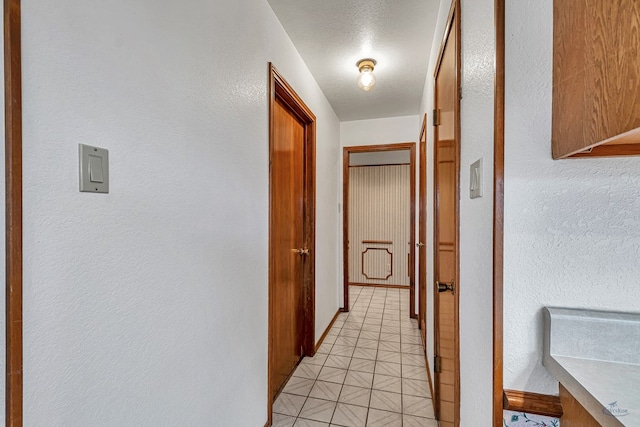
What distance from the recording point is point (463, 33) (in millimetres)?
1190

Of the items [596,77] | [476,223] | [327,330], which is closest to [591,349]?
[476,223]

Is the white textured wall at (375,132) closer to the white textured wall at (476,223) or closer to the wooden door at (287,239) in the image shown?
the wooden door at (287,239)

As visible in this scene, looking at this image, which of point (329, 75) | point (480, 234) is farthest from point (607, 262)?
point (329, 75)

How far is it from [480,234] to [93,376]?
1107 mm

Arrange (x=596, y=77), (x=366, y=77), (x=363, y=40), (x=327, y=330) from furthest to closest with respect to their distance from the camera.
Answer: (x=327, y=330) < (x=366, y=77) < (x=363, y=40) < (x=596, y=77)

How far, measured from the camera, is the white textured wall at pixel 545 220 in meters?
0.66

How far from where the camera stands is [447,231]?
4.89ft

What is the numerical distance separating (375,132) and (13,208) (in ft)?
11.4

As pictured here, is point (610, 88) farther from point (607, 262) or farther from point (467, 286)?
point (467, 286)

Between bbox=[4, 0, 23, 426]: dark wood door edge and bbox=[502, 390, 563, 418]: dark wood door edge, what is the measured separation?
1.03m

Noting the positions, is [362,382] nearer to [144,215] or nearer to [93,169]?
[144,215]

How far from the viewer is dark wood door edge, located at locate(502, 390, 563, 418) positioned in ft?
2.20

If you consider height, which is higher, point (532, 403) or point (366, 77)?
point (366, 77)

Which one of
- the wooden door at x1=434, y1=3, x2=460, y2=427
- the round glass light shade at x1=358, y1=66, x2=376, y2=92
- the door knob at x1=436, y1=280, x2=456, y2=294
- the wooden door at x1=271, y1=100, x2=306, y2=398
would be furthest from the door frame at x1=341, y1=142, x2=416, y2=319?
the door knob at x1=436, y1=280, x2=456, y2=294
